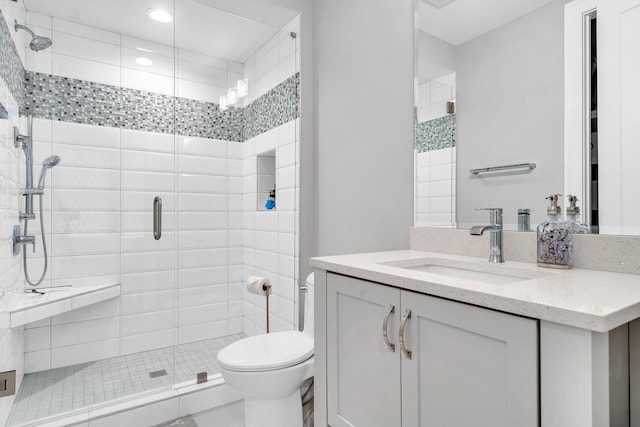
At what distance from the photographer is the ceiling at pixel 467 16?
136cm

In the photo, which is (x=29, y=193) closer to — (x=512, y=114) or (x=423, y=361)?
(x=423, y=361)

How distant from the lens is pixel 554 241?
1121mm

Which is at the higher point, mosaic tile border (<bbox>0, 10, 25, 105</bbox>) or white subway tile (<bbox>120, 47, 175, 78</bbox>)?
white subway tile (<bbox>120, 47, 175, 78</bbox>)

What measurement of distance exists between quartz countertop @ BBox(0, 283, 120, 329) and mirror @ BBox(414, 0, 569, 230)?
205 centimetres

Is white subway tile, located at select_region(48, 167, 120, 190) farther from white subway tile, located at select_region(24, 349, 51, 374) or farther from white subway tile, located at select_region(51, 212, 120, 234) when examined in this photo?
white subway tile, located at select_region(24, 349, 51, 374)

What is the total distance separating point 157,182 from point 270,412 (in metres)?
1.70

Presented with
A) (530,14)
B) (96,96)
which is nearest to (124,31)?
(96,96)

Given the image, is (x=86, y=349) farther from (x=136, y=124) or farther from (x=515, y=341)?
(x=515, y=341)

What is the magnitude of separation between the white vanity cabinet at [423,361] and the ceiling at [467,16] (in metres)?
1.12

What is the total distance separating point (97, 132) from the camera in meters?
2.45

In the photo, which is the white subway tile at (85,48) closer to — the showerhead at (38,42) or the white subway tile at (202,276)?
the showerhead at (38,42)

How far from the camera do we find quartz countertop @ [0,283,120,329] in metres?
1.87

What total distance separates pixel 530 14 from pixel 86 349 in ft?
9.71

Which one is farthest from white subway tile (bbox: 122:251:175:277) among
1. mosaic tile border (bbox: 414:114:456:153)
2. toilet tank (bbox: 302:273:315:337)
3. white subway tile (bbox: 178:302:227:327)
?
mosaic tile border (bbox: 414:114:456:153)
